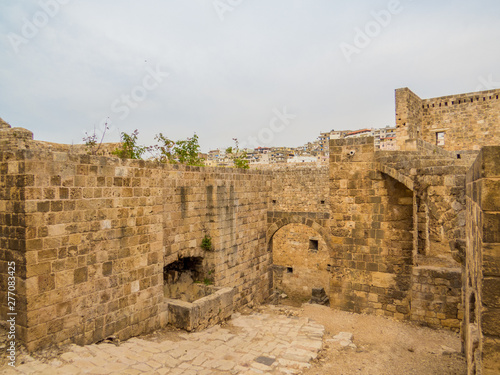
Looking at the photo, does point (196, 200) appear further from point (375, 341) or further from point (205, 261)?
point (375, 341)

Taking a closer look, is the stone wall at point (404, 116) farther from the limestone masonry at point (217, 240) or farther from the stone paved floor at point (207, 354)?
the stone paved floor at point (207, 354)

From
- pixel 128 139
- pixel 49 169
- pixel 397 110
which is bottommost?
pixel 49 169

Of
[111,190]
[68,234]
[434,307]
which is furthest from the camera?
[434,307]

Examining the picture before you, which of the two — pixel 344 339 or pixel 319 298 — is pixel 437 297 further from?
pixel 319 298

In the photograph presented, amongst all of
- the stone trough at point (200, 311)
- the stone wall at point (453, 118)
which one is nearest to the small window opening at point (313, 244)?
the stone wall at point (453, 118)

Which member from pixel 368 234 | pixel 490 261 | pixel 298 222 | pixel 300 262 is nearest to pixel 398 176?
pixel 368 234

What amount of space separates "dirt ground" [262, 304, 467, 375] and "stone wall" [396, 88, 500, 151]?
30.3 ft

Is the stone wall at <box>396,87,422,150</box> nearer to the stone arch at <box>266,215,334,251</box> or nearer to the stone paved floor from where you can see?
the stone arch at <box>266,215,334,251</box>

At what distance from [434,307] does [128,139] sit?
25.1 ft

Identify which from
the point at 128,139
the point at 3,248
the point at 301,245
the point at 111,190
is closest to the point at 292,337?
the point at 111,190

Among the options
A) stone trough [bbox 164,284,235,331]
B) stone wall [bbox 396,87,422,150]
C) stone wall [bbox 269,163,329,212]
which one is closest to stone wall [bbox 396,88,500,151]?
stone wall [bbox 396,87,422,150]

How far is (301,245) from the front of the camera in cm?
1540

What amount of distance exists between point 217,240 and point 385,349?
166 inches

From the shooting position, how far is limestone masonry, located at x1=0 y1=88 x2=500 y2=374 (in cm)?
397
